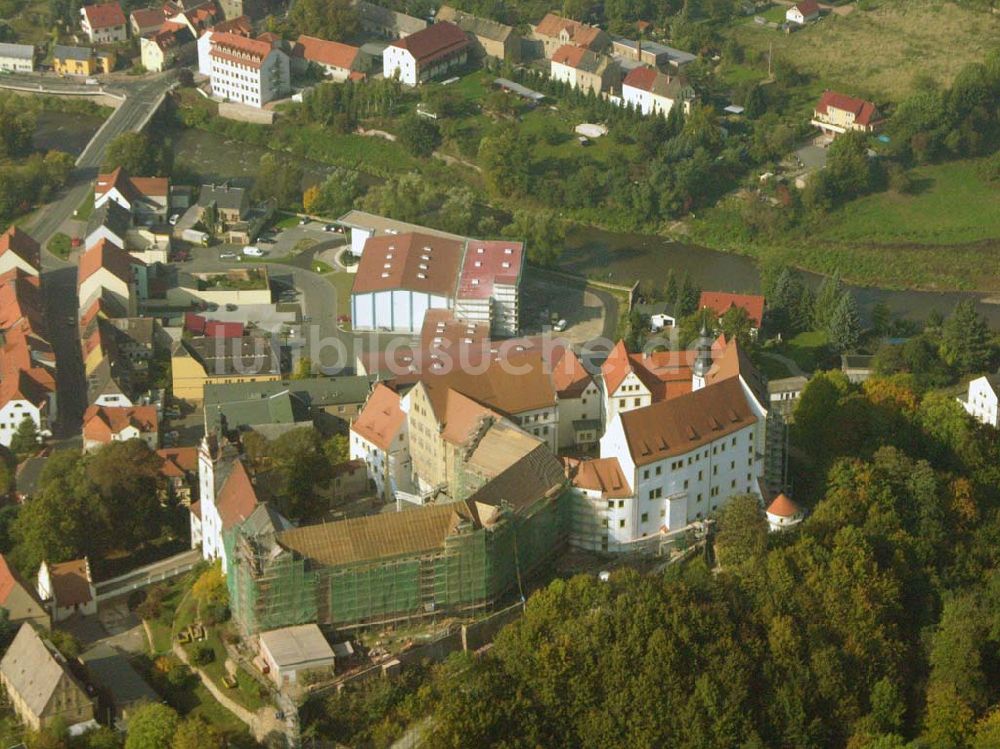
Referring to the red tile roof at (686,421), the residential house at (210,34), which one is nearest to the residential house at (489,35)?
the residential house at (210,34)

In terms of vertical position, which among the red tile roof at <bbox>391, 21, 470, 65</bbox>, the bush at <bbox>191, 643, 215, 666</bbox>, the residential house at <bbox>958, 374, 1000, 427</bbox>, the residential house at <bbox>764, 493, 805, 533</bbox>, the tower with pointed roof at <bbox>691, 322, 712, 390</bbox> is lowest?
the bush at <bbox>191, 643, 215, 666</bbox>

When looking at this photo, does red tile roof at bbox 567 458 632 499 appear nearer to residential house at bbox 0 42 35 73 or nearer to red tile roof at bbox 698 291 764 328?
red tile roof at bbox 698 291 764 328

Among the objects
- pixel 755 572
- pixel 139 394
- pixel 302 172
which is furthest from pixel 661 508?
pixel 302 172

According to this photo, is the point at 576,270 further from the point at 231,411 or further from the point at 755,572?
the point at 755,572

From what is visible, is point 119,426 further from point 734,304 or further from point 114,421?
point 734,304

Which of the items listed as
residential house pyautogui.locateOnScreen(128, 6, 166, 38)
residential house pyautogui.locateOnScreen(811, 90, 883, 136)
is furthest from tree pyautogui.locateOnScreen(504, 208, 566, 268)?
residential house pyautogui.locateOnScreen(128, 6, 166, 38)

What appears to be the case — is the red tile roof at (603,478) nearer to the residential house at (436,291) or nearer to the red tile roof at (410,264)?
the residential house at (436,291)
